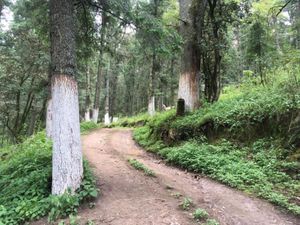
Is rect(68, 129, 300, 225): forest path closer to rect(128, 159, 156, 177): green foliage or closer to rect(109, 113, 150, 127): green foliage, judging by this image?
rect(128, 159, 156, 177): green foliage

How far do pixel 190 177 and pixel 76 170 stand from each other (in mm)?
2852

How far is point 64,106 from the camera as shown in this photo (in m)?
5.87

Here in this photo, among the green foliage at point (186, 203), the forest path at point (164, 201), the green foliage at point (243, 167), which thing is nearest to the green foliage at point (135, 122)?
the green foliage at point (243, 167)

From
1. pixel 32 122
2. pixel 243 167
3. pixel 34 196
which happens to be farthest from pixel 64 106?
pixel 32 122

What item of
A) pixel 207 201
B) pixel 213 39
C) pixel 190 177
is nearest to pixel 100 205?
pixel 207 201

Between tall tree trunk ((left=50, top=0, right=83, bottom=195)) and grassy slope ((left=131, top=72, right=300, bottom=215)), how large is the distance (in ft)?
10.7

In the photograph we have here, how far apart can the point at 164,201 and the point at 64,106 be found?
2.61 metres

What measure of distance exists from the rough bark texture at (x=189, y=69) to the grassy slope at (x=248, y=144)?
93 centimetres

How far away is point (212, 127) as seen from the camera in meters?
9.29

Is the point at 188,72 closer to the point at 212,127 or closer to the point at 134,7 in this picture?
the point at 212,127

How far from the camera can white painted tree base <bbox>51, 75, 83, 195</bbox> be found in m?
5.74

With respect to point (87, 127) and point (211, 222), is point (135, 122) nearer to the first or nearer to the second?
point (87, 127)

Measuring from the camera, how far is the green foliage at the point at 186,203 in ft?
17.3

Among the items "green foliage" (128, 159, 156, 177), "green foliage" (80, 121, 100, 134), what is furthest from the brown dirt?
"green foliage" (80, 121, 100, 134)
